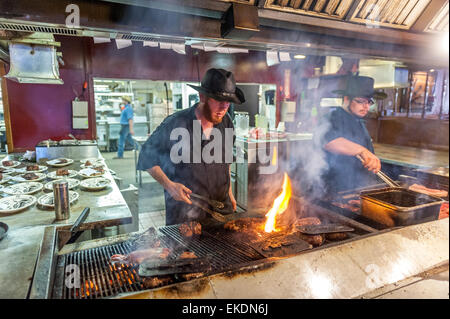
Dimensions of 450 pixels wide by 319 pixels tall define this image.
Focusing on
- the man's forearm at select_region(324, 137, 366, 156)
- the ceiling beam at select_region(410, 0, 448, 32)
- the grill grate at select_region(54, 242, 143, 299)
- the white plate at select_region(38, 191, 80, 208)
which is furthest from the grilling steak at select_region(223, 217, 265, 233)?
the ceiling beam at select_region(410, 0, 448, 32)

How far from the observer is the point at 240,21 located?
5.05ft

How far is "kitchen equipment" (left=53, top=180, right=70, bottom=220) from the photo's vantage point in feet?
7.47

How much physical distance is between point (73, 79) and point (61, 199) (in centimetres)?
466

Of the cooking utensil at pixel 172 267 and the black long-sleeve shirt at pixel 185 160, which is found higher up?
the black long-sleeve shirt at pixel 185 160

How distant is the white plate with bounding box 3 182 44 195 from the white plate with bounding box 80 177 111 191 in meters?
0.47

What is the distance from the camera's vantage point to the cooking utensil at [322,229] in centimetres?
196

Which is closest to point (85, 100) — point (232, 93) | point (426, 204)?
point (232, 93)

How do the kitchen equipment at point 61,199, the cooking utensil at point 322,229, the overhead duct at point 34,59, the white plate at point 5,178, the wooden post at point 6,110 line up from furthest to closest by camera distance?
the wooden post at point 6,110, the white plate at point 5,178, the overhead duct at point 34,59, the kitchen equipment at point 61,199, the cooking utensil at point 322,229

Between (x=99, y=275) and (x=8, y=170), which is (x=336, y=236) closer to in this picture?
(x=99, y=275)

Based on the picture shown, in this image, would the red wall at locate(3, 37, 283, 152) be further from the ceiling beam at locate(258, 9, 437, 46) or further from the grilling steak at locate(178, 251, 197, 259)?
the grilling steak at locate(178, 251, 197, 259)

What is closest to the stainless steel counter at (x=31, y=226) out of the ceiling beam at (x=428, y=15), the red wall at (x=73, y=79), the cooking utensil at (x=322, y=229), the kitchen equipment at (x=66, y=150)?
the cooking utensil at (x=322, y=229)

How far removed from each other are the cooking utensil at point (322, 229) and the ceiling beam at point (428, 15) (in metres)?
1.62

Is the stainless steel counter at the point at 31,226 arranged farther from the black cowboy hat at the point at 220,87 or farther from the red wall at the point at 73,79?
the red wall at the point at 73,79

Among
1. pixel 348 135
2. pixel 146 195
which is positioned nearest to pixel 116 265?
pixel 348 135
